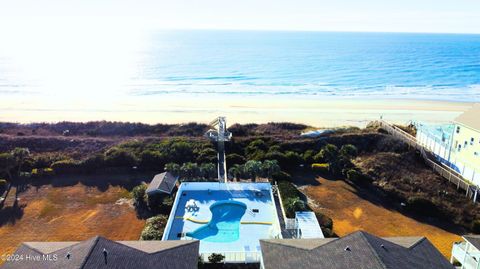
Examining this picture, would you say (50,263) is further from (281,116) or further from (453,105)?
(453,105)

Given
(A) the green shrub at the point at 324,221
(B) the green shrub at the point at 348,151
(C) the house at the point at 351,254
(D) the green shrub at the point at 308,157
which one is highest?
(C) the house at the point at 351,254

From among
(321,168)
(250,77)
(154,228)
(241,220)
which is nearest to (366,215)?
(321,168)

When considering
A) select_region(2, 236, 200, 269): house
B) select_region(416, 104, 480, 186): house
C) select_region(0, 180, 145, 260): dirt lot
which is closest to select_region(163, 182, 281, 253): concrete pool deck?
select_region(0, 180, 145, 260): dirt lot

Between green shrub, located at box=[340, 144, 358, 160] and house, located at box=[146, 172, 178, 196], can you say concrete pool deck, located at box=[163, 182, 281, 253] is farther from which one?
green shrub, located at box=[340, 144, 358, 160]

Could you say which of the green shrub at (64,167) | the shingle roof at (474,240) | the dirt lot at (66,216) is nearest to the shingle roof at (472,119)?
the shingle roof at (474,240)

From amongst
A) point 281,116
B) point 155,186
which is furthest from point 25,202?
point 281,116

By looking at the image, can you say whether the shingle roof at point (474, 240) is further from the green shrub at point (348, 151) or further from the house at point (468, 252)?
the green shrub at point (348, 151)
